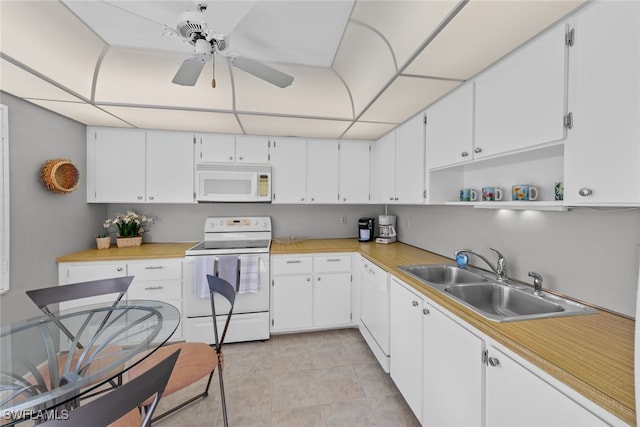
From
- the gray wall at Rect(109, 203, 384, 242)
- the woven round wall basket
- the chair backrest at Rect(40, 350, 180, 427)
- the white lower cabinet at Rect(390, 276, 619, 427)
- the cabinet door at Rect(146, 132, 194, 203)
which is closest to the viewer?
the chair backrest at Rect(40, 350, 180, 427)

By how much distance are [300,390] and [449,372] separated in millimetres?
1220

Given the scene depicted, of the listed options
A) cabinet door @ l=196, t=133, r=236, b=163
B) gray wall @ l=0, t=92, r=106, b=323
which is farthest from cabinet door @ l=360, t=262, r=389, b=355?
gray wall @ l=0, t=92, r=106, b=323

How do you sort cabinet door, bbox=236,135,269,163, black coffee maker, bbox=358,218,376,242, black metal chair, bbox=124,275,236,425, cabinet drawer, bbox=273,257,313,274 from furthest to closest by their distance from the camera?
1. black coffee maker, bbox=358,218,376,242
2. cabinet door, bbox=236,135,269,163
3. cabinet drawer, bbox=273,257,313,274
4. black metal chair, bbox=124,275,236,425

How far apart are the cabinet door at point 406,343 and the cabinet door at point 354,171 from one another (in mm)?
1494

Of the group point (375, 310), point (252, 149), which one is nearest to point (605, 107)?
point (375, 310)

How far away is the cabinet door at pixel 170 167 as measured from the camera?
9.39 feet

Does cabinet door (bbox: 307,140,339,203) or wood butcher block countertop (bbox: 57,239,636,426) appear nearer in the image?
wood butcher block countertop (bbox: 57,239,636,426)

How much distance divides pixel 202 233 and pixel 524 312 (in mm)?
3261

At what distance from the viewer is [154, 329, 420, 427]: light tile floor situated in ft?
5.62

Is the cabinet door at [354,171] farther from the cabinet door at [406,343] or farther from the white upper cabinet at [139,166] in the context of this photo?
the white upper cabinet at [139,166]

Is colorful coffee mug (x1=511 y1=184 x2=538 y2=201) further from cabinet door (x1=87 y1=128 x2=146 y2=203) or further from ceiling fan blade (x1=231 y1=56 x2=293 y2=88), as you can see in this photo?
cabinet door (x1=87 y1=128 x2=146 y2=203)

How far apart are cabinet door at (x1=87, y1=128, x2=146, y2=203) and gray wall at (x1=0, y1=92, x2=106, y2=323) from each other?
0.16 metres

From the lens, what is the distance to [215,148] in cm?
296

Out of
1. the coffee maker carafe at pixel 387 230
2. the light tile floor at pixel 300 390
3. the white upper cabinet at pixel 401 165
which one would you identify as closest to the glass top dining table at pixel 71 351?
the light tile floor at pixel 300 390
